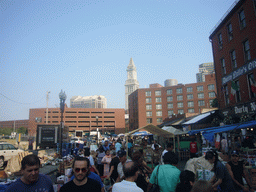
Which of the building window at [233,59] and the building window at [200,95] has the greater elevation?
the building window at [200,95]

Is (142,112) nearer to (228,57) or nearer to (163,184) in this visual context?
(228,57)

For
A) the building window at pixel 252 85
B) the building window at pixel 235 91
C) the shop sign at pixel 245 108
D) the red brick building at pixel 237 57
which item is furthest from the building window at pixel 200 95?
the building window at pixel 252 85

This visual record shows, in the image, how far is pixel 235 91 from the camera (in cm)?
2023

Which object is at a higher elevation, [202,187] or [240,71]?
[240,71]

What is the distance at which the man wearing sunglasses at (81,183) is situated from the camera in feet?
10.3

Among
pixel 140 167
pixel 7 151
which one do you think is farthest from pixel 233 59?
pixel 7 151

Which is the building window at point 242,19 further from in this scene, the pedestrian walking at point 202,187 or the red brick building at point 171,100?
the red brick building at point 171,100

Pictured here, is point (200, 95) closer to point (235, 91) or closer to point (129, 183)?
point (235, 91)

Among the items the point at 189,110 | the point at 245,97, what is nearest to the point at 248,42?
the point at 245,97

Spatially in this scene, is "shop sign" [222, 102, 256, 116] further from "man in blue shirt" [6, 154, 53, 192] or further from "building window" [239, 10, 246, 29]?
"man in blue shirt" [6, 154, 53, 192]

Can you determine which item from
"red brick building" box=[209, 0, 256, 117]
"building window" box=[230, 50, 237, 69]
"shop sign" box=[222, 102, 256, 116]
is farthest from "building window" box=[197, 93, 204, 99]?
"shop sign" box=[222, 102, 256, 116]

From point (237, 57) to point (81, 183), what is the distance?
2158 centimetres

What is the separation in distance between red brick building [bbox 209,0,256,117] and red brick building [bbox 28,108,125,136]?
299 feet

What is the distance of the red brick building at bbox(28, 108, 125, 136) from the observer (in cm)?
11131
